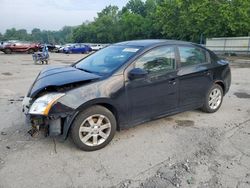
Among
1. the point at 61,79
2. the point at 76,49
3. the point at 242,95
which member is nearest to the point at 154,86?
the point at 61,79

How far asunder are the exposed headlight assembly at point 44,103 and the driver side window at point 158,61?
1372 mm

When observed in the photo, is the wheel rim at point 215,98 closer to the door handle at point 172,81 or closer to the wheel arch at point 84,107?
the door handle at point 172,81

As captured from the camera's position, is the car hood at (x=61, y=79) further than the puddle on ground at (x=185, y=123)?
No

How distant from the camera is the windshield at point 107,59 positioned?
163 inches

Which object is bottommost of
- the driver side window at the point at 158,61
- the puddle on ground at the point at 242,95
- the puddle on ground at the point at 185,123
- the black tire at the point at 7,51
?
the puddle on ground at the point at 185,123

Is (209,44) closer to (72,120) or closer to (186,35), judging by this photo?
(186,35)

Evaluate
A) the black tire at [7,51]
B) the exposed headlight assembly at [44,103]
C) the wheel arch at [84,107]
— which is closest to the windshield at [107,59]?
the wheel arch at [84,107]

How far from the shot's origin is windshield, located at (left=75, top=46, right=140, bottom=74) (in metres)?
4.13

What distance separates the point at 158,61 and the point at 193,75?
0.86 metres

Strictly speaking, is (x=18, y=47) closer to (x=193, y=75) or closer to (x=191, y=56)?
(x=191, y=56)

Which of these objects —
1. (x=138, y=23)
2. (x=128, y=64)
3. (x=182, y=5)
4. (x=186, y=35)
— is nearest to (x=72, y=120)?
(x=128, y=64)

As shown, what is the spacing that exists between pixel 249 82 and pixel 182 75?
5772 millimetres

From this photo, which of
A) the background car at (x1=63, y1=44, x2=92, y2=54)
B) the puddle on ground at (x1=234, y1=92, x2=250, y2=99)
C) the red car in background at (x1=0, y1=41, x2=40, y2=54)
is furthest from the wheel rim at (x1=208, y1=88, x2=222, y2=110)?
the background car at (x1=63, y1=44, x2=92, y2=54)

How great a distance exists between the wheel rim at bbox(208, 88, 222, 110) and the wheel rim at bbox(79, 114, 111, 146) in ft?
8.42
